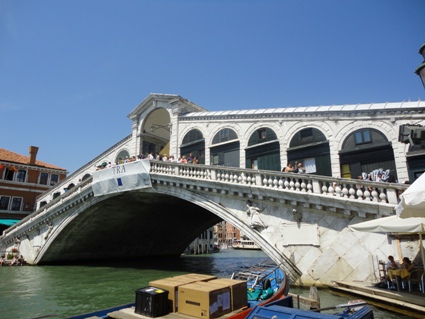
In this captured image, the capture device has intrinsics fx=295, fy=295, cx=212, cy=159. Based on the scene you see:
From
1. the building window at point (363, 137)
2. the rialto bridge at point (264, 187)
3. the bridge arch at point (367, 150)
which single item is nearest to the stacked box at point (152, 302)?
the rialto bridge at point (264, 187)

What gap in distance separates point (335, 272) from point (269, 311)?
7699 mm

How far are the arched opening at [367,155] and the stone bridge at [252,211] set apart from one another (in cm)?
214

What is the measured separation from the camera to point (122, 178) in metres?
18.8

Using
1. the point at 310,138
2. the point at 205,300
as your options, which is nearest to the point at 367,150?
the point at 310,138

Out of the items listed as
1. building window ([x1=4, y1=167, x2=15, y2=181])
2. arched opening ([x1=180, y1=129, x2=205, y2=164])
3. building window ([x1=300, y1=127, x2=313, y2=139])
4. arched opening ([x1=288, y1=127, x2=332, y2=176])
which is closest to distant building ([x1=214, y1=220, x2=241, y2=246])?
building window ([x1=4, y1=167, x2=15, y2=181])

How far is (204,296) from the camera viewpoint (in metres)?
5.07

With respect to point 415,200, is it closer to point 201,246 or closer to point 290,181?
point 290,181

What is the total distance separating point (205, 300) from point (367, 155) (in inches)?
465

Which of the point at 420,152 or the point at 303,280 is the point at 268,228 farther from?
the point at 420,152

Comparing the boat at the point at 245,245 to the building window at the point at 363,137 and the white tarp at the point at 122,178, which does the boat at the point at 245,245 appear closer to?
the white tarp at the point at 122,178

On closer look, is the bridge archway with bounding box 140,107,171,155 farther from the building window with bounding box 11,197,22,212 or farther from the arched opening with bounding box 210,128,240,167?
the building window with bounding box 11,197,22,212

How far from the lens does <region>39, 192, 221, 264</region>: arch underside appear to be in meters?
21.7

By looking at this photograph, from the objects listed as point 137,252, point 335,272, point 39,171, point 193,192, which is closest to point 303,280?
point 335,272

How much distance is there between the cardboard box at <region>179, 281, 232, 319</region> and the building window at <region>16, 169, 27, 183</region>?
34.2 meters
